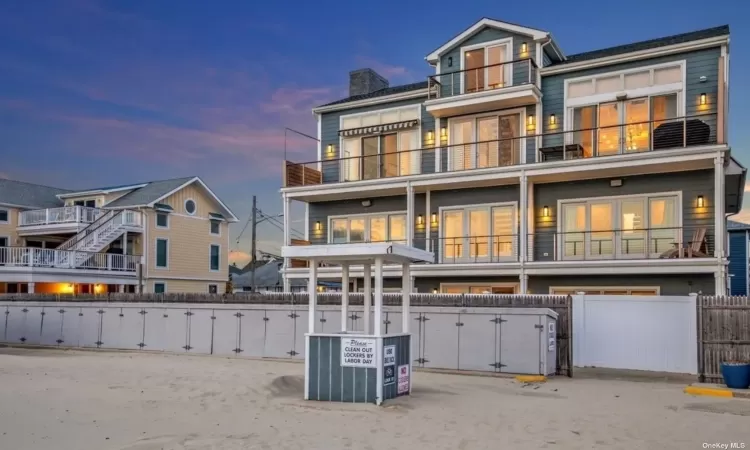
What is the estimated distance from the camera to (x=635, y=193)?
23.3 m

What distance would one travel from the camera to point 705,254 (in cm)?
2105

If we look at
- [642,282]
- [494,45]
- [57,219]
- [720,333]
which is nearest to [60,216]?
[57,219]

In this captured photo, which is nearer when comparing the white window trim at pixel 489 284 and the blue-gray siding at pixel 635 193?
the blue-gray siding at pixel 635 193

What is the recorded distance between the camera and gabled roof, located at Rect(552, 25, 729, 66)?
22609 mm

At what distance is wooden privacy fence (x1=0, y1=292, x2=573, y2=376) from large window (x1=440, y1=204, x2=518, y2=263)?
19.9ft

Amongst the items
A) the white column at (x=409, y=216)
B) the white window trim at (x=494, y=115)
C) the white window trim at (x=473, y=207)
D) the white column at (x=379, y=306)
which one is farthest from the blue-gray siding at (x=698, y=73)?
the white column at (x=379, y=306)

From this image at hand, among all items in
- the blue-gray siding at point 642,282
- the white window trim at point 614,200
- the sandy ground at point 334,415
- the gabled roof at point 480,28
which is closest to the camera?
the sandy ground at point 334,415

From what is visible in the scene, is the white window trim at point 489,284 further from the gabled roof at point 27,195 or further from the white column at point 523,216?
the gabled roof at point 27,195

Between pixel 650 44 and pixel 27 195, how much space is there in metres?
39.6

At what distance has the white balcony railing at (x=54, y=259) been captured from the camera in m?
36.9

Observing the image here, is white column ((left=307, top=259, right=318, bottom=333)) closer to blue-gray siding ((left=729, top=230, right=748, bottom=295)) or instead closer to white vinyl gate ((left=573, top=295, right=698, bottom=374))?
white vinyl gate ((left=573, top=295, right=698, bottom=374))

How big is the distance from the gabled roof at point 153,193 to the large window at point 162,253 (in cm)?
261

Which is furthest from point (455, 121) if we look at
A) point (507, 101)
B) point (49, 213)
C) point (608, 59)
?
point (49, 213)

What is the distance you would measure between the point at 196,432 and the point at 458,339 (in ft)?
29.8
